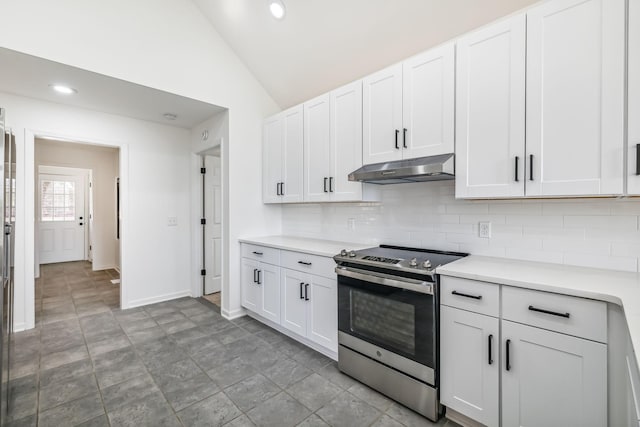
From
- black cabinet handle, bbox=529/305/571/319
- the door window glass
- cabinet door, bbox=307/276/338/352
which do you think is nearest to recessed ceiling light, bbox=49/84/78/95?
cabinet door, bbox=307/276/338/352

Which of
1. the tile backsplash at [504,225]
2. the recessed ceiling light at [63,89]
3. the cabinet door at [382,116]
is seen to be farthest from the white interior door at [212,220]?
the cabinet door at [382,116]

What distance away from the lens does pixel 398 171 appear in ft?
6.70

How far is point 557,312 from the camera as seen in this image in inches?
54.1

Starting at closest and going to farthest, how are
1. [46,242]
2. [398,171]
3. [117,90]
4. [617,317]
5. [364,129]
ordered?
[617,317] → [398,171] → [364,129] → [117,90] → [46,242]

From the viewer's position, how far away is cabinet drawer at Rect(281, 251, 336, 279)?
244 centimetres

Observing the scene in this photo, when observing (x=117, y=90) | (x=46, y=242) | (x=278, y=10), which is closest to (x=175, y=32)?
(x=117, y=90)

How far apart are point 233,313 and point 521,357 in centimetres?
281

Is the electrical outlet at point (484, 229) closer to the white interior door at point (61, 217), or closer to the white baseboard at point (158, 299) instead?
the white baseboard at point (158, 299)

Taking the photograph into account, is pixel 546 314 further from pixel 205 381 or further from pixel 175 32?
pixel 175 32

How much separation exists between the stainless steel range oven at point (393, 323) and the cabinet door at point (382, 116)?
791 millimetres

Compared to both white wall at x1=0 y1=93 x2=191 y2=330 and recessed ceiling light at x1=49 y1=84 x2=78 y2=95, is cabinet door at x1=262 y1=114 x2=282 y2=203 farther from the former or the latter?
recessed ceiling light at x1=49 y1=84 x2=78 y2=95

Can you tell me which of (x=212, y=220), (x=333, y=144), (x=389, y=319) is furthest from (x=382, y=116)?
(x=212, y=220)

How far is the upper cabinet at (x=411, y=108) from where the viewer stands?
6.63 feet

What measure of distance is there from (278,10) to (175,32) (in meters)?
1.08
